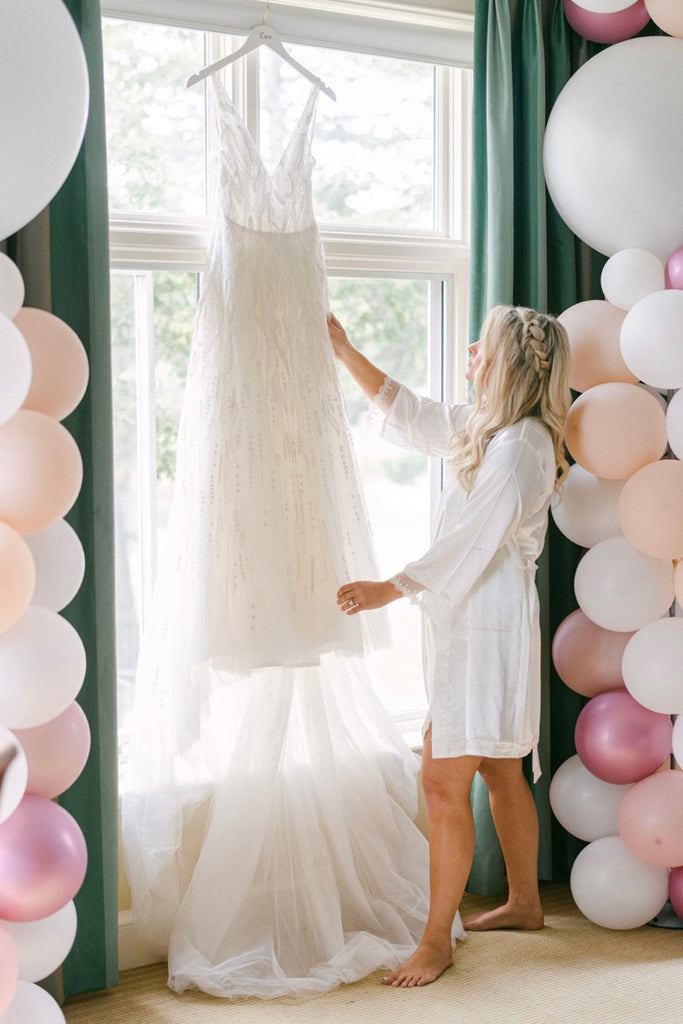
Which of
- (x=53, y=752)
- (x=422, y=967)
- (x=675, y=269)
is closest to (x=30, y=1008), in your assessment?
(x=53, y=752)

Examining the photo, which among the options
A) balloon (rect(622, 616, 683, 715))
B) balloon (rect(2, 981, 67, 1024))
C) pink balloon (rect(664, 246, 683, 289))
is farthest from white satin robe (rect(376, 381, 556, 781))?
balloon (rect(2, 981, 67, 1024))

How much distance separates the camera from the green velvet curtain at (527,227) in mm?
2811

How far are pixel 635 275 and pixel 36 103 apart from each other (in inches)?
57.9

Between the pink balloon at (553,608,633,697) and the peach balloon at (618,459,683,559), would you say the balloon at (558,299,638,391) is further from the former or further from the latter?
the pink balloon at (553,608,633,697)

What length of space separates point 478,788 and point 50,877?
1.36 metres

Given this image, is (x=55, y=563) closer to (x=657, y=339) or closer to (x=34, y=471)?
(x=34, y=471)

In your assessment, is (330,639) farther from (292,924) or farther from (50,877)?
(50,877)

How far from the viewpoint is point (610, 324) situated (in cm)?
269

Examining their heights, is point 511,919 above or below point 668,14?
below

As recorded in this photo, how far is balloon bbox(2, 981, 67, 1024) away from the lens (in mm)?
1895

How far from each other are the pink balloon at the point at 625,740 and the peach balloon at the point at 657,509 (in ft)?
1.36

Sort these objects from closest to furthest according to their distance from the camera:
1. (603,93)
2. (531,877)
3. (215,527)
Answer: (215,527), (603,93), (531,877)

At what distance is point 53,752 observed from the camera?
2021 millimetres

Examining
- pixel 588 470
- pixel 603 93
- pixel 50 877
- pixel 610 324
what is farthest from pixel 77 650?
pixel 603 93
